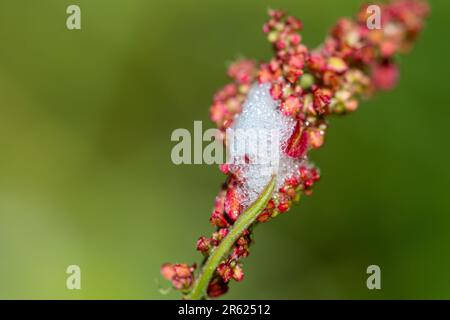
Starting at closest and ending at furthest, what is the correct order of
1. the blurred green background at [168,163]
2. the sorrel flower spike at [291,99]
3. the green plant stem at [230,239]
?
the green plant stem at [230,239] < the sorrel flower spike at [291,99] < the blurred green background at [168,163]

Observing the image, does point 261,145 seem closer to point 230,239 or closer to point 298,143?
point 298,143

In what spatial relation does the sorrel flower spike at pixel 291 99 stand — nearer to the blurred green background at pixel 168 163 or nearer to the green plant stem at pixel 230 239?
the green plant stem at pixel 230 239

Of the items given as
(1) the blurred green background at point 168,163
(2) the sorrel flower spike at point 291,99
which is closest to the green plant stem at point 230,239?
(2) the sorrel flower spike at point 291,99

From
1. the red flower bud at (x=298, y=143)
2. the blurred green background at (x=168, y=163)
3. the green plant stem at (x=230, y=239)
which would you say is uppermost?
the blurred green background at (x=168, y=163)

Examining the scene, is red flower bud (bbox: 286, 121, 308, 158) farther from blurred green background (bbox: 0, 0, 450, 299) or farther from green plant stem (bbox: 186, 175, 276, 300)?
blurred green background (bbox: 0, 0, 450, 299)

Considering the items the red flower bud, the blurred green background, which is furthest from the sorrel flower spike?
the blurred green background

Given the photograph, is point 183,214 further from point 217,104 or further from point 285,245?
point 217,104
